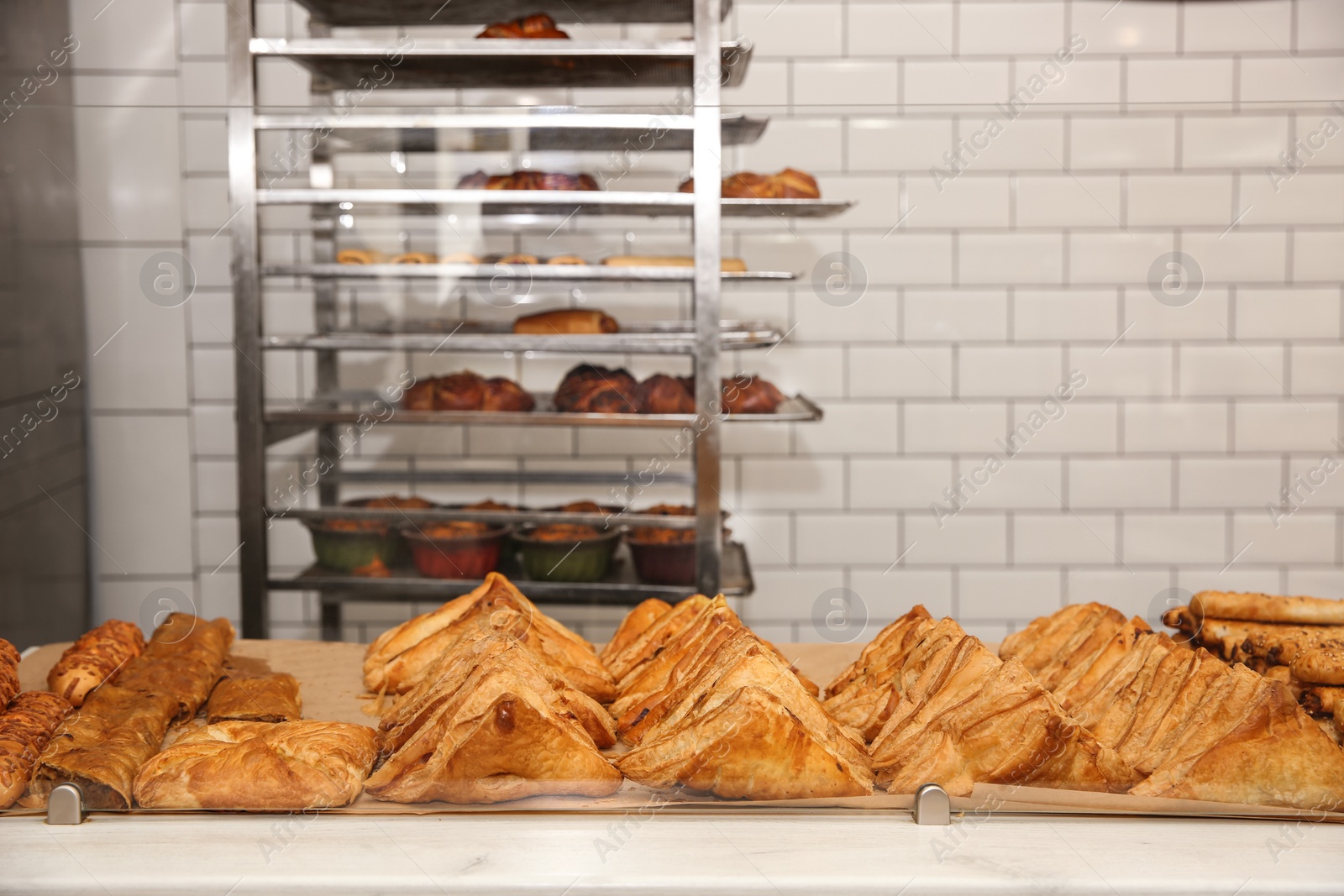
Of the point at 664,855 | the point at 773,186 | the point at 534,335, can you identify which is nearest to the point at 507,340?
the point at 534,335

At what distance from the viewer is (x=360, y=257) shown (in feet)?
7.73

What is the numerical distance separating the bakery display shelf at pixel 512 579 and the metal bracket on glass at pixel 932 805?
119 cm

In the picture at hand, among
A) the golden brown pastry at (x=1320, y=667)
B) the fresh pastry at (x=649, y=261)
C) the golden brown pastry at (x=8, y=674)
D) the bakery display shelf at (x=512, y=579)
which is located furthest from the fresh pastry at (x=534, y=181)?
the golden brown pastry at (x=1320, y=667)

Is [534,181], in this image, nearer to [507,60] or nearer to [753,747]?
[507,60]

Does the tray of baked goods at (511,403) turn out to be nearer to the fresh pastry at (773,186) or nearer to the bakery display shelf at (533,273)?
the bakery display shelf at (533,273)

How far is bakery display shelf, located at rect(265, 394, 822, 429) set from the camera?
2.32 metres

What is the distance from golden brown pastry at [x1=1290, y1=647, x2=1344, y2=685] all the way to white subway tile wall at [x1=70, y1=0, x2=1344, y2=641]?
0.17 metres

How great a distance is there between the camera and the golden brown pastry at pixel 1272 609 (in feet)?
4.76

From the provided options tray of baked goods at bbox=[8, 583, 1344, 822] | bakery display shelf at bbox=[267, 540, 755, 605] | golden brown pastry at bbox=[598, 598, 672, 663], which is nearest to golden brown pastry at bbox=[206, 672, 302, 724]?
tray of baked goods at bbox=[8, 583, 1344, 822]

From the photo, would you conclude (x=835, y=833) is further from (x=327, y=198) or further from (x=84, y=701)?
(x=327, y=198)

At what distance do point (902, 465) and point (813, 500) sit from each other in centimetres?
17

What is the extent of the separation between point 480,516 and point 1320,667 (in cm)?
166

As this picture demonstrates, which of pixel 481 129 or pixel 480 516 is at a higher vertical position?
pixel 481 129

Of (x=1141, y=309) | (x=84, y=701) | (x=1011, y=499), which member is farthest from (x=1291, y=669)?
(x=84, y=701)
